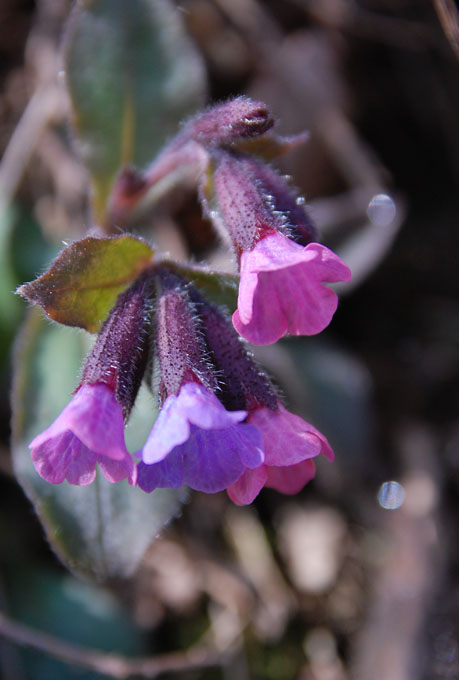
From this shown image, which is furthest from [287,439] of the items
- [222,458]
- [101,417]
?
[101,417]

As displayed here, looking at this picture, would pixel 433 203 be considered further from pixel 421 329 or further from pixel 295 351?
pixel 295 351

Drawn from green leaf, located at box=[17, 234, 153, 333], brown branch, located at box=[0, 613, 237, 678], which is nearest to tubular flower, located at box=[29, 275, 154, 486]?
green leaf, located at box=[17, 234, 153, 333]

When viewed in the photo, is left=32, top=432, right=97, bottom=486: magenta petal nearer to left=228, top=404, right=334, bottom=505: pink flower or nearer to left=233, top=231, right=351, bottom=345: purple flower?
left=228, top=404, right=334, bottom=505: pink flower

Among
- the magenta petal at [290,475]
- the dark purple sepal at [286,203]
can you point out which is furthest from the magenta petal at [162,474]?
the dark purple sepal at [286,203]

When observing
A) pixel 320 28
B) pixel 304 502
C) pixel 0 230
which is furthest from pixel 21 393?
pixel 320 28

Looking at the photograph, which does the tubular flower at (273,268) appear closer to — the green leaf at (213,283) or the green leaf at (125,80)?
the green leaf at (213,283)

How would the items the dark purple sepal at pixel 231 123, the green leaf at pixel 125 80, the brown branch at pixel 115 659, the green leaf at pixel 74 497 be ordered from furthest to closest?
1. the green leaf at pixel 125 80
2. the brown branch at pixel 115 659
3. the green leaf at pixel 74 497
4. the dark purple sepal at pixel 231 123
